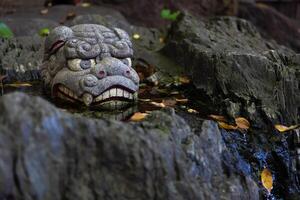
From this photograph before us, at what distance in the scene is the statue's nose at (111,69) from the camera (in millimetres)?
3852

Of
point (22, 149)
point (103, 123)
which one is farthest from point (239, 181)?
point (22, 149)

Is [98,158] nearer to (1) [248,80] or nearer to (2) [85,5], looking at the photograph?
(1) [248,80]

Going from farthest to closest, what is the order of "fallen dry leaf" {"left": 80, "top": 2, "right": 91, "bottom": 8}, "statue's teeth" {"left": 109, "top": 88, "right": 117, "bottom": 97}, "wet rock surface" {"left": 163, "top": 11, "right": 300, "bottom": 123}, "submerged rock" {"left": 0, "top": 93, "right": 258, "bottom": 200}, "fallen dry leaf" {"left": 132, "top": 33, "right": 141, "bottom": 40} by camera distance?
1. "fallen dry leaf" {"left": 80, "top": 2, "right": 91, "bottom": 8}
2. "fallen dry leaf" {"left": 132, "top": 33, "right": 141, "bottom": 40}
3. "wet rock surface" {"left": 163, "top": 11, "right": 300, "bottom": 123}
4. "statue's teeth" {"left": 109, "top": 88, "right": 117, "bottom": 97}
5. "submerged rock" {"left": 0, "top": 93, "right": 258, "bottom": 200}

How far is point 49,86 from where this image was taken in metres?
4.37

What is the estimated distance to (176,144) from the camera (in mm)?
3041

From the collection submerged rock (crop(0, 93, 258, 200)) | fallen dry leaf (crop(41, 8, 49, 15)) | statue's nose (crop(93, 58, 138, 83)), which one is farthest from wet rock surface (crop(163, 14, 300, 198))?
fallen dry leaf (crop(41, 8, 49, 15))

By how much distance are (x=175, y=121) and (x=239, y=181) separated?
0.64 metres

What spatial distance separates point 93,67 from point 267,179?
1.75 metres

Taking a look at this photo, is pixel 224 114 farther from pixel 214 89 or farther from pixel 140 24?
pixel 140 24

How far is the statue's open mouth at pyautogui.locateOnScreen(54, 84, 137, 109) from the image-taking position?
3889 mm

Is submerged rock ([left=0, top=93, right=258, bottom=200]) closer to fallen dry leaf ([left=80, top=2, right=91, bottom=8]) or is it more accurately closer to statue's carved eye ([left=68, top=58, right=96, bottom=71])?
statue's carved eye ([left=68, top=58, right=96, bottom=71])

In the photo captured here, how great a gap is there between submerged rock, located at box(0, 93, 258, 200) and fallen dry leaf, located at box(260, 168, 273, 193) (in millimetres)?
653

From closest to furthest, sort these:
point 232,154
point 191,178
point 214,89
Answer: point 191,178 < point 232,154 < point 214,89

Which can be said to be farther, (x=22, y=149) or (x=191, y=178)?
(x=191, y=178)
